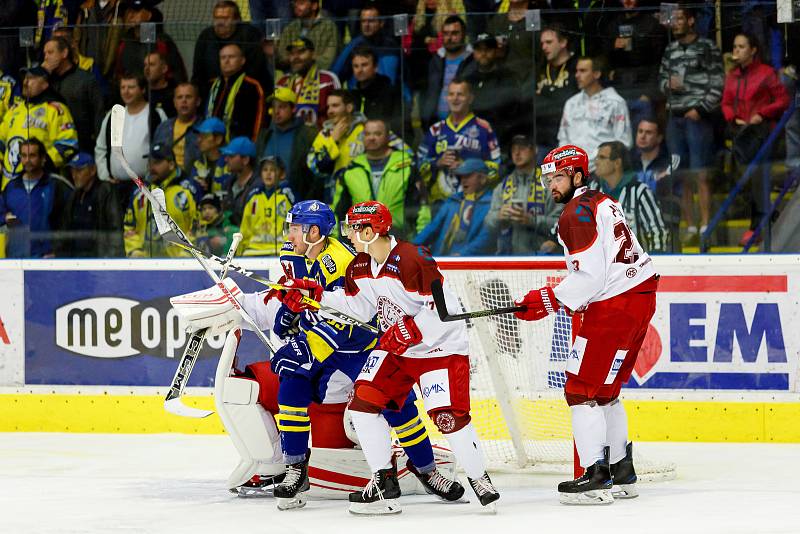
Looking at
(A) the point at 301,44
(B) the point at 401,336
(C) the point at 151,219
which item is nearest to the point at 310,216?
(B) the point at 401,336

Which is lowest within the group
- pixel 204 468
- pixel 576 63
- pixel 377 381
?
pixel 204 468

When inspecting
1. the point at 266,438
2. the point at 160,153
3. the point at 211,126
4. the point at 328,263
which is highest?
the point at 211,126

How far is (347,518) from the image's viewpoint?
14.9 feet

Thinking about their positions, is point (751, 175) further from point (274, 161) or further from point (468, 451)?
point (468, 451)

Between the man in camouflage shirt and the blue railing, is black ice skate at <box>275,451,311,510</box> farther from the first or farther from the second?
the man in camouflage shirt

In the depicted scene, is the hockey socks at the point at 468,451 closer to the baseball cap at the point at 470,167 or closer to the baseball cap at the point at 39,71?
the baseball cap at the point at 470,167

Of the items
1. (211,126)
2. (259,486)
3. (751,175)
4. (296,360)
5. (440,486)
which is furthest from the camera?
(211,126)

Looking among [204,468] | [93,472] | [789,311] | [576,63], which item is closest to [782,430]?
[789,311]

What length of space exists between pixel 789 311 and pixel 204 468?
2.78 m

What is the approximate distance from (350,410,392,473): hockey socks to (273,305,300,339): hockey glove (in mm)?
522

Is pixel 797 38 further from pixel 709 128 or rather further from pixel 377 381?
pixel 377 381

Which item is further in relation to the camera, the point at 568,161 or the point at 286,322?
the point at 286,322

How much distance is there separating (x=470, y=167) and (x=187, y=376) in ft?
7.88

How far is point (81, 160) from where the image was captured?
7539 mm
